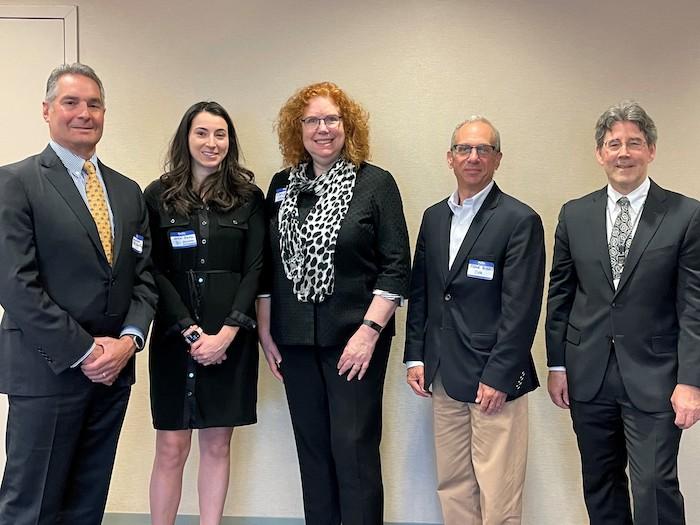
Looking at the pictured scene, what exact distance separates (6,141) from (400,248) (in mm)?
2063

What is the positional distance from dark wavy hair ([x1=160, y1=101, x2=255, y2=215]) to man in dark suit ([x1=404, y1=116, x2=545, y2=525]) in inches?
31.6

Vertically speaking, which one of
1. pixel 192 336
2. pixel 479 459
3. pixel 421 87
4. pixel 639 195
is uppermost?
pixel 421 87

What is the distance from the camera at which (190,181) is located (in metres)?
2.47

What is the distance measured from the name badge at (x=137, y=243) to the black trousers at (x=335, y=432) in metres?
0.66

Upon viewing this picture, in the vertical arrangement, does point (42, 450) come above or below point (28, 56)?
below

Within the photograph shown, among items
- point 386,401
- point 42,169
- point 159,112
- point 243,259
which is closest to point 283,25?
point 159,112

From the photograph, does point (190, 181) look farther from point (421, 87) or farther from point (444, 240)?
point (421, 87)

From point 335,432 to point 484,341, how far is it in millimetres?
661

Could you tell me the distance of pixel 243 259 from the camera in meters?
2.47

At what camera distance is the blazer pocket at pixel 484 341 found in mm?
2232

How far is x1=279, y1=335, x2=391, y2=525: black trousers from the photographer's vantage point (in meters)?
2.32

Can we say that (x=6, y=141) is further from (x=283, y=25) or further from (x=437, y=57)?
(x=437, y=57)

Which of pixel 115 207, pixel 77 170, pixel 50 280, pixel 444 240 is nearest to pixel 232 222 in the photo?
pixel 115 207

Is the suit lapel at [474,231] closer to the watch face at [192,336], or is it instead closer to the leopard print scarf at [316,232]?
the leopard print scarf at [316,232]
